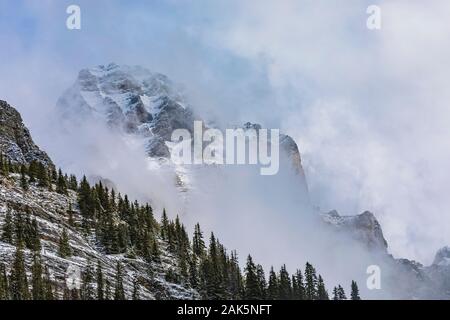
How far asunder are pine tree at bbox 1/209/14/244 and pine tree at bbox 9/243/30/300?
14.5 metres

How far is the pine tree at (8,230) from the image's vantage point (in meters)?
158

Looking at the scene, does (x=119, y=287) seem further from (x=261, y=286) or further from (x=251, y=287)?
(x=261, y=286)

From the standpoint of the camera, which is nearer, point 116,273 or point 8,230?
point 8,230

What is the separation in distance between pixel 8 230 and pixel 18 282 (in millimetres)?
26424

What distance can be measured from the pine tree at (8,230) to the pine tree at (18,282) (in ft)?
47.6

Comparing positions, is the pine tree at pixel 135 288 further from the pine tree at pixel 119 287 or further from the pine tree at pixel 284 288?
the pine tree at pixel 284 288

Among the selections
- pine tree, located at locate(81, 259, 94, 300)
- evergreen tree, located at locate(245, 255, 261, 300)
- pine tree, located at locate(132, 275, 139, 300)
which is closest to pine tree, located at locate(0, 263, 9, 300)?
pine tree, located at locate(81, 259, 94, 300)

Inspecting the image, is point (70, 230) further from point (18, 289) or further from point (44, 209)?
point (18, 289)

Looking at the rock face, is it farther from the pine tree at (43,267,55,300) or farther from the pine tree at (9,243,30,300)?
the pine tree at (9,243,30,300)

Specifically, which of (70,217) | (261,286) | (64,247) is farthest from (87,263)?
(261,286)

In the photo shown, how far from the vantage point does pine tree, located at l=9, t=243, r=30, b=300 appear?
133125 millimetres

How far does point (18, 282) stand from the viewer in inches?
5359
